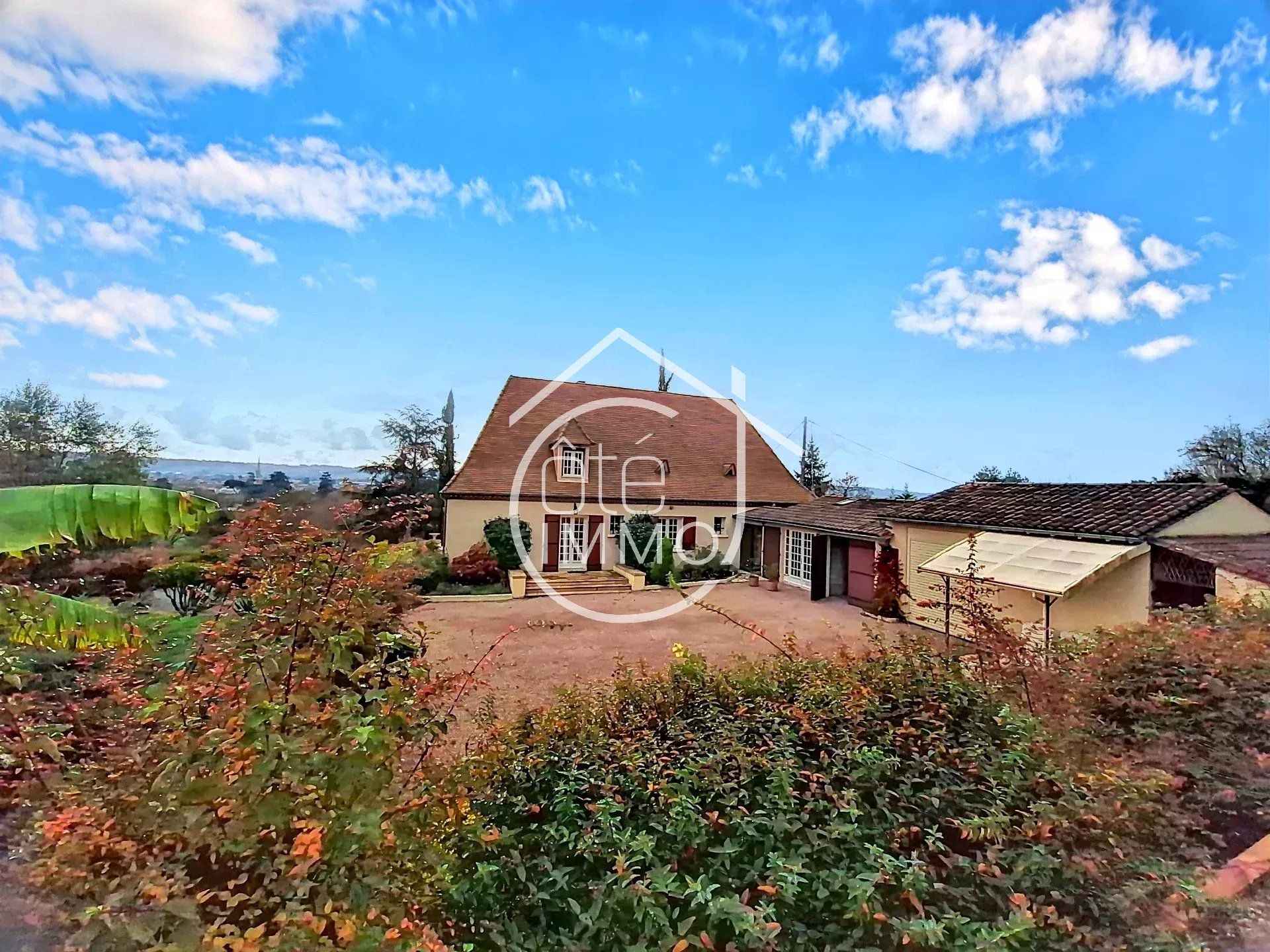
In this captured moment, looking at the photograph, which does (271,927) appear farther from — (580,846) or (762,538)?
(762,538)

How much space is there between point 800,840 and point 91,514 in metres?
5.94

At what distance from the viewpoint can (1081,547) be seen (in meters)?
10.8

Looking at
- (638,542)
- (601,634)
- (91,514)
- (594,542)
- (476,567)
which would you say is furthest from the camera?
(594,542)

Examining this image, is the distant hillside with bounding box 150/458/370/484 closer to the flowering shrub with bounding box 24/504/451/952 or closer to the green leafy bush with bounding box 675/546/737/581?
the flowering shrub with bounding box 24/504/451/952

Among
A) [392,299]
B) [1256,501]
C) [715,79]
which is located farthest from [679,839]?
[1256,501]

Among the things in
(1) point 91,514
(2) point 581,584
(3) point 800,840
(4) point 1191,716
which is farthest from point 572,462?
(3) point 800,840

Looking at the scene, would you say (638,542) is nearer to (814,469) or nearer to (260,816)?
(814,469)

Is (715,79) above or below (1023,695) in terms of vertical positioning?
above

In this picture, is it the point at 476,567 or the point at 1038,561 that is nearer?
the point at 1038,561

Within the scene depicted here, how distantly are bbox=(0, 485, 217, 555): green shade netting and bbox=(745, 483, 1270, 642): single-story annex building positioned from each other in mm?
7813

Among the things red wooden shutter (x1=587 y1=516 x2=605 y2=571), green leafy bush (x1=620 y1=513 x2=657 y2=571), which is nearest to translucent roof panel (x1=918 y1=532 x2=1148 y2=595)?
green leafy bush (x1=620 y1=513 x2=657 y2=571)

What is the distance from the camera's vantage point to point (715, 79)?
21.9 ft

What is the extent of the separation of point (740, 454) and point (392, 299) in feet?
66.9

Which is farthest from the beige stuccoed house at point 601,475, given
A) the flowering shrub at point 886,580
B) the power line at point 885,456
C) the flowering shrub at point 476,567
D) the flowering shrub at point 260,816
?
the flowering shrub at point 260,816
